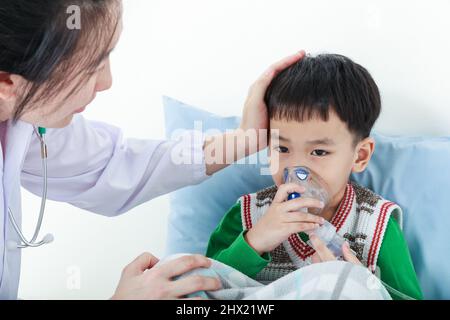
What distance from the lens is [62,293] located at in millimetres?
1723

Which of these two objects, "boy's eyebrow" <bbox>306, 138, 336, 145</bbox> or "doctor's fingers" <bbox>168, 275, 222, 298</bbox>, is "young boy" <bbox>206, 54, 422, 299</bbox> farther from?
"doctor's fingers" <bbox>168, 275, 222, 298</bbox>

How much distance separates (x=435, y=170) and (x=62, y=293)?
41.3 inches

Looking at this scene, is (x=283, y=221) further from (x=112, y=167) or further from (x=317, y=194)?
(x=112, y=167)

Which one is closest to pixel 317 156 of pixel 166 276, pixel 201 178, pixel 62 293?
pixel 201 178

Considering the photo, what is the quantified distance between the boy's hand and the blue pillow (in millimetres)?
249

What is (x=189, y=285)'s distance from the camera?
1032 mm

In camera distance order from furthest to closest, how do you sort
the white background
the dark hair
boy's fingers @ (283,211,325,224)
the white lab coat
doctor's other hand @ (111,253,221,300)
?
the white background, the white lab coat, boy's fingers @ (283,211,325,224), doctor's other hand @ (111,253,221,300), the dark hair

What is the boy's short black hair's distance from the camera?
1188mm

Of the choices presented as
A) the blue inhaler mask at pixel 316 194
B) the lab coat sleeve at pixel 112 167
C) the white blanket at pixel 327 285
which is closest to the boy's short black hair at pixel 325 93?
the blue inhaler mask at pixel 316 194

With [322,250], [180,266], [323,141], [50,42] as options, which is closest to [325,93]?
[323,141]

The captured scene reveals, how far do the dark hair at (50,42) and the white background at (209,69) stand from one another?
592 millimetres

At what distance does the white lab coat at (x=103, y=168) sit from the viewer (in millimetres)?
1247

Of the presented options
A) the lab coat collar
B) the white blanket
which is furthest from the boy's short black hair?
the lab coat collar
